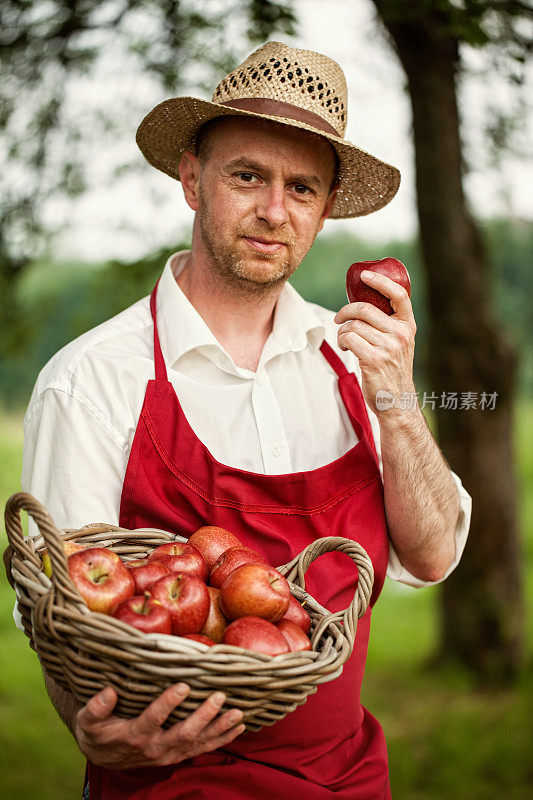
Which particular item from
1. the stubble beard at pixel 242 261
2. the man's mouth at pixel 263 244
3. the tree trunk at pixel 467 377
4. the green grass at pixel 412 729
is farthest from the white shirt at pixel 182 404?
the green grass at pixel 412 729

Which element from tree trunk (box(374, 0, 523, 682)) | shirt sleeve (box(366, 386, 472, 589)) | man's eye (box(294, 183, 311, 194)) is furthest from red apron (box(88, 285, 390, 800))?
tree trunk (box(374, 0, 523, 682))

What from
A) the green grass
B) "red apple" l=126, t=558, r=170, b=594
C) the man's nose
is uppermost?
the man's nose

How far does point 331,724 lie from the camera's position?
2.06 m

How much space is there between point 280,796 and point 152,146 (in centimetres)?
200

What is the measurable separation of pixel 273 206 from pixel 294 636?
1221 millimetres

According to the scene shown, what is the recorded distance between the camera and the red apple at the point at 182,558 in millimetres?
1719

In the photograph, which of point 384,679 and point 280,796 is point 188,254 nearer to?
point 280,796

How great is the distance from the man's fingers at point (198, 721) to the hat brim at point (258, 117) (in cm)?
152

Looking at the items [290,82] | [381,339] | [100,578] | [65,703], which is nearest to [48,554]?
[100,578]

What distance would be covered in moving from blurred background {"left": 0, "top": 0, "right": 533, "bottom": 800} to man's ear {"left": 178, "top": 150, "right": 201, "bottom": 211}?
1.63 m

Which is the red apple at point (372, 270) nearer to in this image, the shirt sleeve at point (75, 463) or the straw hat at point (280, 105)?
the straw hat at point (280, 105)

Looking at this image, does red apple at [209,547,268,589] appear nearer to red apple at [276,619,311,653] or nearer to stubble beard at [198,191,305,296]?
red apple at [276,619,311,653]

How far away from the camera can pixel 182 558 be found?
173 cm

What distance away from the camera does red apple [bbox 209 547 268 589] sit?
1733mm
